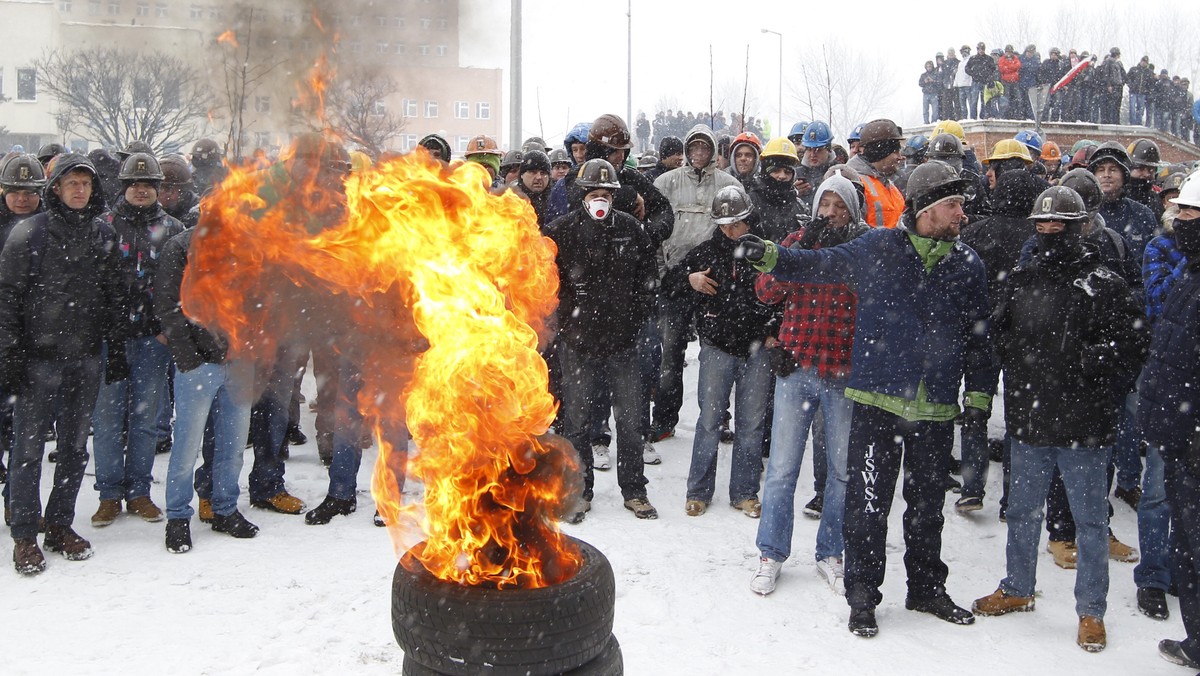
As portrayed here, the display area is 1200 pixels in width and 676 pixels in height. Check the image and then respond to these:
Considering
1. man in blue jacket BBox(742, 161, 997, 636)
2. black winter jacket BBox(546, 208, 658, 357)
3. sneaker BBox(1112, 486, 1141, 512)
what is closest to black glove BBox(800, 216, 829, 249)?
man in blue jacket BBox(742, 161, 997, 636)

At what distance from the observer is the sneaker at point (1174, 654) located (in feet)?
15.9

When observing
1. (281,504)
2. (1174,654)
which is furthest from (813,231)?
(281,504)

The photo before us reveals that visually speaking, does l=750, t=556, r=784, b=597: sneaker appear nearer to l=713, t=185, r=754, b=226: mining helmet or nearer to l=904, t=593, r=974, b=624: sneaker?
l=904, t=593, r=974, b=624: sneaker

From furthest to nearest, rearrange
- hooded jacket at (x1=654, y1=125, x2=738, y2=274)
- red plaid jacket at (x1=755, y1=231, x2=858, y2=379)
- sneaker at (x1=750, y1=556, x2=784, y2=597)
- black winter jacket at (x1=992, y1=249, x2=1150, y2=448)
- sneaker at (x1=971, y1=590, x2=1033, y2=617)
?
hooded jacket at (x1=654, y1=125, x2=738, y2=274), red plaid jacket at (x1=755, y1=231, x2=858, y2=379), sneaker at (x1=750, y1=556, x2=784, y2=597), sneaker at (x1=971, y1=590, x2=1033, y2=617), black winter jacket at (x1=992, y1=249, x2=1150, y2=448)

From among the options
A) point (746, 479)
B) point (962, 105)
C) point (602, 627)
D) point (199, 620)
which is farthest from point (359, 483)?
point (962, 105)

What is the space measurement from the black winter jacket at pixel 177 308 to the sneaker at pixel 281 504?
1343 millimetres

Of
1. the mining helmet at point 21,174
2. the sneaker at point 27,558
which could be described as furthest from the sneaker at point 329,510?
the mining helmet at point 21,174

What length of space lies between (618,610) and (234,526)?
300cm

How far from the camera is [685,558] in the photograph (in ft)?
20.5

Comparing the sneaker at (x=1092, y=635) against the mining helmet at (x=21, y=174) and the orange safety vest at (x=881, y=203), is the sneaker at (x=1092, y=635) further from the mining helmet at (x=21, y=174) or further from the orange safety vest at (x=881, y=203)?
the mining helmet at (x=21, y=174)

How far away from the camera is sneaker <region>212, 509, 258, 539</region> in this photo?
661 cm

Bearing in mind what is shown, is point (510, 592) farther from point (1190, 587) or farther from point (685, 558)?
point (1190, 587)

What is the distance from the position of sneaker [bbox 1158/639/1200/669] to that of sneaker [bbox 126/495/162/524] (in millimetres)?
6628

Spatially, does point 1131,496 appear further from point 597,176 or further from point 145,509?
point 145,509
